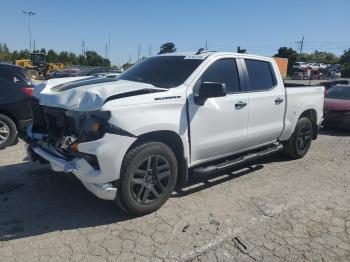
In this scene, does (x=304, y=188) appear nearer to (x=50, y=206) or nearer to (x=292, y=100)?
(x=292, y=100)

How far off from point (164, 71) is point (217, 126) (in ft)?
3.40

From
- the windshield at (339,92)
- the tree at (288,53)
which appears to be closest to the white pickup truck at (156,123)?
the windshield at (339,92)

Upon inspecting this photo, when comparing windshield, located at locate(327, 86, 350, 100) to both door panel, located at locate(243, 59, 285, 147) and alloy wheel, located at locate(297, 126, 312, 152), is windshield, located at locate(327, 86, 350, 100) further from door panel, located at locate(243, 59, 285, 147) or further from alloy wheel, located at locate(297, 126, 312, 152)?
door panel, located at locate(243, 59, 285, 147)

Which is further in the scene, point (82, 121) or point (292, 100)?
point (292, 100)

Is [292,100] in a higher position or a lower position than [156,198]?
higher

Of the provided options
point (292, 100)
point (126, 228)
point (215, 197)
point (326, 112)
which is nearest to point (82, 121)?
point (126, 228)

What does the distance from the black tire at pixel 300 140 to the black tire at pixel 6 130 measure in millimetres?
5115

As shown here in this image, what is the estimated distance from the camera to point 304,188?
5531mm

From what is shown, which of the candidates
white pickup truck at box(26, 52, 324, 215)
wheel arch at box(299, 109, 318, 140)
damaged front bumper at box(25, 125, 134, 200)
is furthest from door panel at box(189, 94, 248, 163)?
wheel arch at box(299, 109, 318, 140)

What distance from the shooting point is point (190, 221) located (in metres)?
4.27

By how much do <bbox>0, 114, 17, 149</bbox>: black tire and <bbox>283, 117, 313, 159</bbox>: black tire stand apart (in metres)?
5.11

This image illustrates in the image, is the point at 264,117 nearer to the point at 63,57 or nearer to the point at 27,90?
the point at 27,90

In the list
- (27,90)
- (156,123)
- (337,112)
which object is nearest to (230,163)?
(156,123)

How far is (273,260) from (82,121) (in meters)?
2.33
